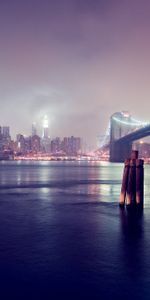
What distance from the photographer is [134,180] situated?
19.1 metres

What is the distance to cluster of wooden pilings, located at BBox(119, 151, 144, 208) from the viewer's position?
19.0m

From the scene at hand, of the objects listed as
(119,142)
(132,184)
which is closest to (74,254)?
(132,184)

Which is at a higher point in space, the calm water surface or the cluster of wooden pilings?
the cluster of wooden pilings

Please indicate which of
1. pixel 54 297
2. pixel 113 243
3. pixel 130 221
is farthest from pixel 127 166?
pixel 54 297

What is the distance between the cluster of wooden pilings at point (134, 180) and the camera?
19.0 metres

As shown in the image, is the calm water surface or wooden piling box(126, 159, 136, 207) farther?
wooden piling box(126, 159, 136, 207)

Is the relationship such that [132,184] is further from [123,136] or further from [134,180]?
[123,136]

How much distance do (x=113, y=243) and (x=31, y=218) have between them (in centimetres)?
623

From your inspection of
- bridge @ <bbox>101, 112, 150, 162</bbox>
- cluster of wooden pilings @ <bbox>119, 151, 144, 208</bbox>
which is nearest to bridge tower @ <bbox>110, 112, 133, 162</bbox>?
Answer: bridge @ <bbox>101, 112, 150, 162</bbox>

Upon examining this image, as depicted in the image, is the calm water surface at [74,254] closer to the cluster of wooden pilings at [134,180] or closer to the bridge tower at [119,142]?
the cluster of wooden pilings at [134,180]

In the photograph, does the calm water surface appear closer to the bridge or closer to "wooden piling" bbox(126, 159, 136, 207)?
"wooden piling" bbox(126, 159, 136, 207)

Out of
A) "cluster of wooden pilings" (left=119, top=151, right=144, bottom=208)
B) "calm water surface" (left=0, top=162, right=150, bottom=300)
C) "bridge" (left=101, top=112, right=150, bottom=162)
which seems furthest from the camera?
"bridge" (left=101, top=112, right=150, bottom=162)

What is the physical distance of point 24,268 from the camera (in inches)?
418

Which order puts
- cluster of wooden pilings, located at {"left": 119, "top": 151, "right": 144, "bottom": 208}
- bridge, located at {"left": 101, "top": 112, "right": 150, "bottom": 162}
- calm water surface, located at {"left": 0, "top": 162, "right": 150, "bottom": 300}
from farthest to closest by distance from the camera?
bridge, located at {"left": 101, "top": 112, "right": 150, "bottom": 162}, cluster of wooden pilings, located at {"left": 119, "top": 151, "right": 144, "bottom": 208}, calm water surface, located at {"left": 0, "top": 162, "right": 150, "bottom": 300}
